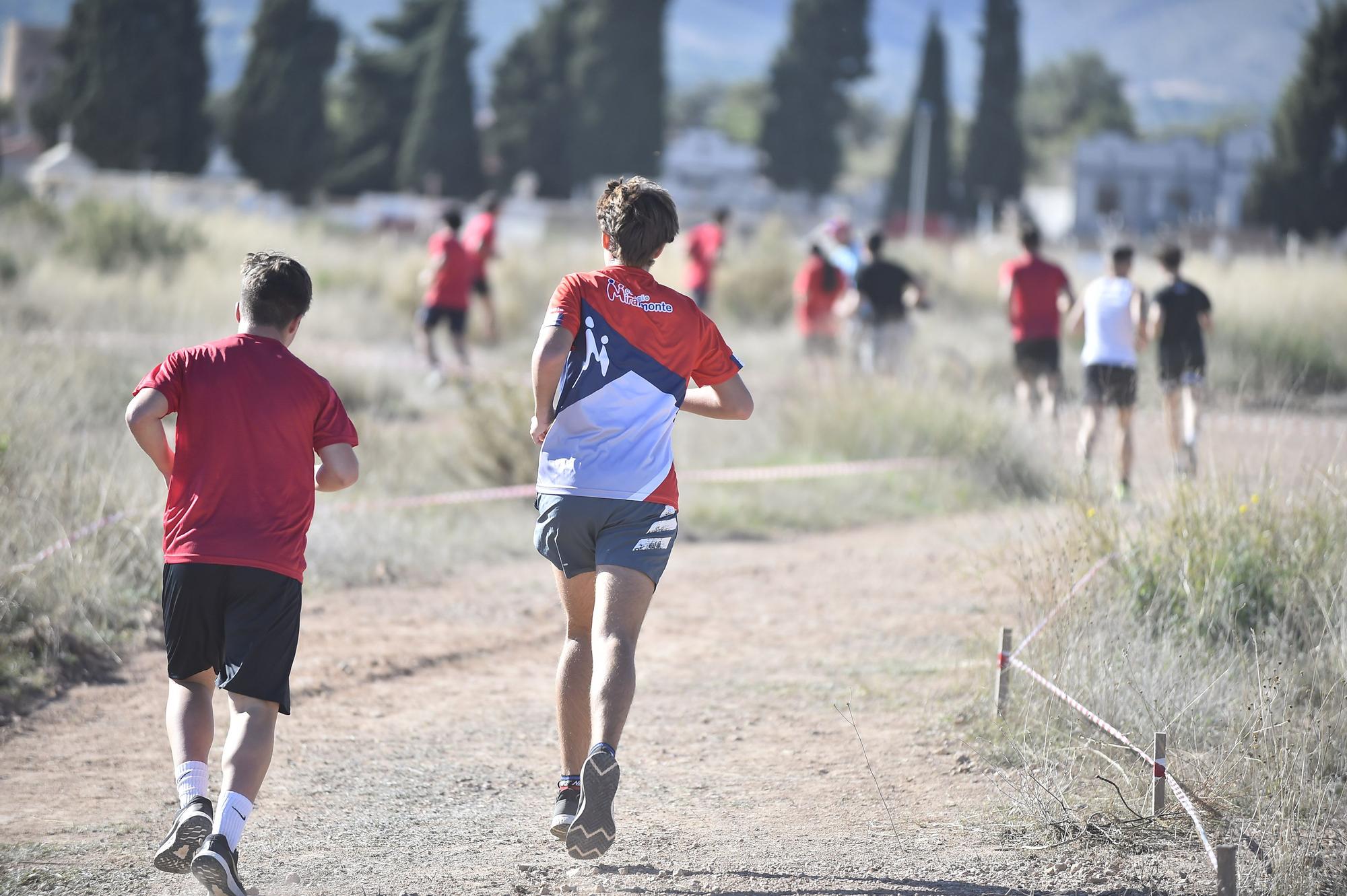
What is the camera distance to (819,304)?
542 inches

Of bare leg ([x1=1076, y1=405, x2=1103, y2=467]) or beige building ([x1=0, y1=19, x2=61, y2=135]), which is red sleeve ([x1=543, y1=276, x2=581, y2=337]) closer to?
bare leg ([x1=1076, y1=405, x2=1103, y2=467])

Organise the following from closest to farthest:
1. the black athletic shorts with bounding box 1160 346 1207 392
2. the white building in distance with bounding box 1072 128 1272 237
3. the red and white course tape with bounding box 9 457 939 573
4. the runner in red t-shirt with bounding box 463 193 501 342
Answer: the red and white course tape with bounding box 9 457 939 573 → the black athletic shorts with bounding box 1160 346 1207 392 → the runner in red t-shirt with bounding box 463 193 501 342 → the white building in distance with bounding box 1072 128 1272 237

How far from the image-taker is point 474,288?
16734mm

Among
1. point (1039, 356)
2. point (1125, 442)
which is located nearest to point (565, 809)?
point (1125, 442)

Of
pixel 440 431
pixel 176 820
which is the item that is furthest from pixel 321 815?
pixel 440 431

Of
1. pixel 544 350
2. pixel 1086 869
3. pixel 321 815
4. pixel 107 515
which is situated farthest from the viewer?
pixel 107 515

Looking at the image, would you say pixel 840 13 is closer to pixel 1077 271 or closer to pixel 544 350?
pixel 1077 271

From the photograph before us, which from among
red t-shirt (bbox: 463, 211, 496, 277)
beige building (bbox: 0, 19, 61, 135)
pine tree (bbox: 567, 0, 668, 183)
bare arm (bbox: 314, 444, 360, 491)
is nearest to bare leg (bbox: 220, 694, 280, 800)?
bare arm (bbox: 314, 444, 360, 491)

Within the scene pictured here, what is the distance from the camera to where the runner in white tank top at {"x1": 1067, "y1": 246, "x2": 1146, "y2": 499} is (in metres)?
9.95

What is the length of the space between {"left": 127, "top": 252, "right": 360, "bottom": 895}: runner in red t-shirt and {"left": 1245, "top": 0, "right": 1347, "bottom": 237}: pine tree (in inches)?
1592

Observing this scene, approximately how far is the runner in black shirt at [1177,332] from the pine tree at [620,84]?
41791 millimetres

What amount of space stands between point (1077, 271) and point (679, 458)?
16.5 m

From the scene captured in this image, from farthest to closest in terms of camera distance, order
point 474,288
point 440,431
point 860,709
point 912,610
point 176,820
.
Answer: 1. point 474,288
2. point 440,431
3. point 912,610
4. point 860,709
5. point 176,820

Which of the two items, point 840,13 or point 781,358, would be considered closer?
point 781,358
